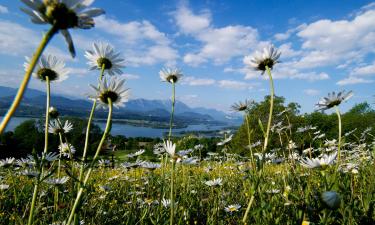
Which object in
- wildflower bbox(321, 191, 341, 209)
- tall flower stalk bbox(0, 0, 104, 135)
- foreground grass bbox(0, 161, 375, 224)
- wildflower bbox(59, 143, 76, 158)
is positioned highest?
tall flower stalk bbox(0, 0, 104, 135)

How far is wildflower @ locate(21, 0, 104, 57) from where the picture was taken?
87 cm

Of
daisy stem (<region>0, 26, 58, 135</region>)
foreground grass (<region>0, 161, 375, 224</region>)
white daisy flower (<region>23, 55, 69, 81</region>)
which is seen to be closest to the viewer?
daisy stem (<region>0, 26, 58, 135</region>)

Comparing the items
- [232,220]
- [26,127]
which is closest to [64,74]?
[232,220]

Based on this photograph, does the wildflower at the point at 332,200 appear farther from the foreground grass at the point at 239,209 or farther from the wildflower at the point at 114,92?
the wildflower at the point at 114,92

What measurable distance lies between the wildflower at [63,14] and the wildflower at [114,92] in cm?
88

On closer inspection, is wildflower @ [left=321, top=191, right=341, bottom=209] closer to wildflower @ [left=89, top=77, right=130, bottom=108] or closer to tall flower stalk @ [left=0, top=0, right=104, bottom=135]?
wildflower @ [left=89, top=77, right=130, bottom=108]

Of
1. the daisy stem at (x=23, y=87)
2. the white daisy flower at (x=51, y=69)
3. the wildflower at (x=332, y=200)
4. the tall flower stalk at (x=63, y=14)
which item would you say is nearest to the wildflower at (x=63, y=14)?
the tall flower stalk at (x=63, y=14)

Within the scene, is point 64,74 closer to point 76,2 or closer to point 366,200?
point 76,2

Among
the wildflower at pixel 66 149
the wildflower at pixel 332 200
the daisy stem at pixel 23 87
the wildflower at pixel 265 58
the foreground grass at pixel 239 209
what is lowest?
the foreground grass at pixel 239 209

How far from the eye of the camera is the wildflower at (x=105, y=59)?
2273 millimetres

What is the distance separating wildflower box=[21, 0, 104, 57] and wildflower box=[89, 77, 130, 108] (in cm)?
88

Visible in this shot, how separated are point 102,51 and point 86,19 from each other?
54.2 inches

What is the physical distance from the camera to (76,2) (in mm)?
959

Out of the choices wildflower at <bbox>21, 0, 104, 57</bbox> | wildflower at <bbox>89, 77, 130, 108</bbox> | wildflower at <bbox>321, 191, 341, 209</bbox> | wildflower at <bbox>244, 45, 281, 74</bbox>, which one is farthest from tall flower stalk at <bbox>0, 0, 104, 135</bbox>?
wildflower at <bbox>244, 45, 281, 74</bbox>
